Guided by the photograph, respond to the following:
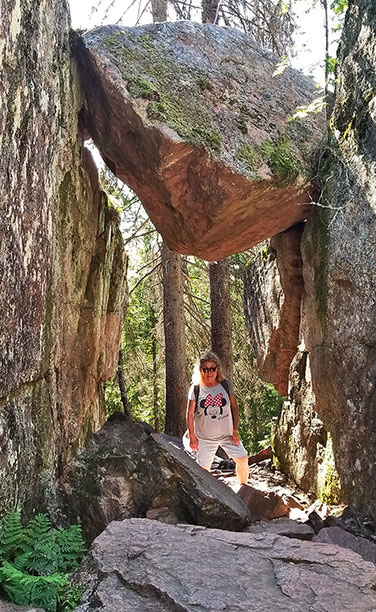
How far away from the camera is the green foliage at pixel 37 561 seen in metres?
3.12

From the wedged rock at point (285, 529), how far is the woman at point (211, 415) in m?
1.42

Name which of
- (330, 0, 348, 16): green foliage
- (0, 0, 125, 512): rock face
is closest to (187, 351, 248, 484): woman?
(0, 0, 125, 512): rock face

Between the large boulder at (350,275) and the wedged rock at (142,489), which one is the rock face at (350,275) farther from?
the wedged rock at (142,489)

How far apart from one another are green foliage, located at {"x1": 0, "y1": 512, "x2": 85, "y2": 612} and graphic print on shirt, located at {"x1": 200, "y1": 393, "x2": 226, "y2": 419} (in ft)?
8.80

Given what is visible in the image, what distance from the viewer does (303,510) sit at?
645 cm

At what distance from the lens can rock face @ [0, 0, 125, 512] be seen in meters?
4.00

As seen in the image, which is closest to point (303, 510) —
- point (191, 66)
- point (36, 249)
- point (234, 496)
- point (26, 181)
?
point (234, 496)

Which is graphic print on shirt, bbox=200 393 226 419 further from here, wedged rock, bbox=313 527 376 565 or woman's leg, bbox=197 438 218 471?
wedged rock, bbox=313 527 376 565

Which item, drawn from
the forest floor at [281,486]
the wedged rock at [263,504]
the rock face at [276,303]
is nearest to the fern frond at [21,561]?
the wedged rock at [263,504]

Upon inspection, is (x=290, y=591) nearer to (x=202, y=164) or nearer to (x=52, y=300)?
(x=52, y=300)

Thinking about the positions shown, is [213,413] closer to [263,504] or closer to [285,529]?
[263,504]

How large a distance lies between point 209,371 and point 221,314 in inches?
165

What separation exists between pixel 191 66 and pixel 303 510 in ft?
18.6

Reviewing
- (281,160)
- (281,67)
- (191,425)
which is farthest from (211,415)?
(281,67)
